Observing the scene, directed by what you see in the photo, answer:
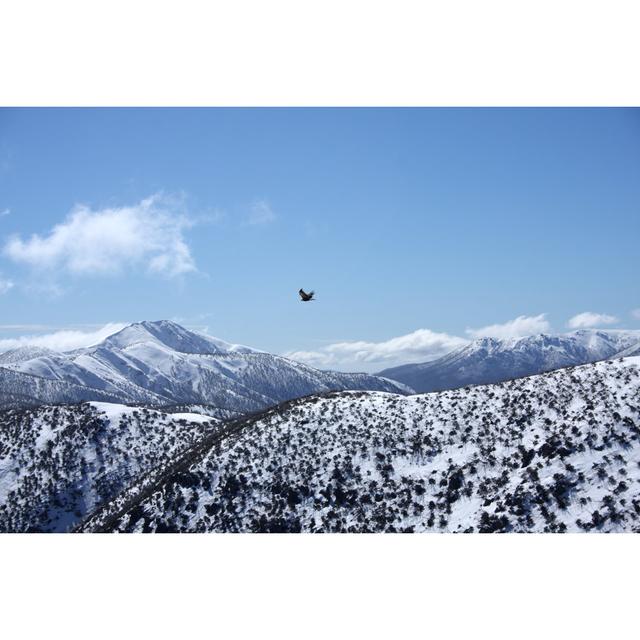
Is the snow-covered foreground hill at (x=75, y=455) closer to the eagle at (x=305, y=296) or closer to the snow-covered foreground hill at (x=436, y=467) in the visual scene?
the snow-covered foreground hill at (x=436, y=467)

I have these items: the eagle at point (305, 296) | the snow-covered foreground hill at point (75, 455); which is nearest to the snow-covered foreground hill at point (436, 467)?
the snow-covered foreground hill at point (75, 455)

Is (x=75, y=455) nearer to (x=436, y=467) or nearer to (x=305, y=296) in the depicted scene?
(x=436, y=467)

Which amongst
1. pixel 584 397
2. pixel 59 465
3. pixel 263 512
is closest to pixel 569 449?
pixel 584 397

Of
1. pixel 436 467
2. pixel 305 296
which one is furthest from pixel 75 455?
pixel 305 296

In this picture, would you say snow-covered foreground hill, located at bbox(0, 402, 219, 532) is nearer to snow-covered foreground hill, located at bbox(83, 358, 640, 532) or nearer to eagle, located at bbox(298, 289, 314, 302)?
snow-covered foreground hill, located at bbox(83, 358, 640, 532)

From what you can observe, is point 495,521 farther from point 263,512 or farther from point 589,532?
point 263,512

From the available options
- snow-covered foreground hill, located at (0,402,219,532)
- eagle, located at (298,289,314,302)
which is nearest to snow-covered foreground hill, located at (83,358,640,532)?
snow-covered foreground hill, located at (0,402,219,532)
